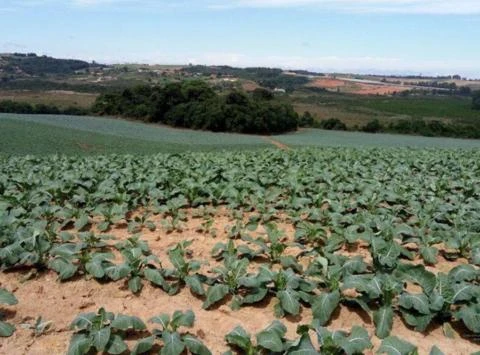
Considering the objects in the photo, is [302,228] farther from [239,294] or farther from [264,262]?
[239,294]

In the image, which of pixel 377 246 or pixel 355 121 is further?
pixel 355 121

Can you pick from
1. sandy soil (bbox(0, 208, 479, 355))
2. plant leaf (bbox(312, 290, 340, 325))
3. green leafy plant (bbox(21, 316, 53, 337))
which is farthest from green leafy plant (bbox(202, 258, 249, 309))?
green leafy plant (bbox(21, 316, 53, 337))

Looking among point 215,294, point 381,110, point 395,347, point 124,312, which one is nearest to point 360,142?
point 215,294

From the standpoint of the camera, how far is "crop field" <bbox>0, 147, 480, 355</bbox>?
476 centimetres

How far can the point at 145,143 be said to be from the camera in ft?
146

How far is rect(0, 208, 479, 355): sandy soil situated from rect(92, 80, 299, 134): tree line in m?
60.3

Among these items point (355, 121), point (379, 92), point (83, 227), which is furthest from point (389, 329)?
point (379, 92)

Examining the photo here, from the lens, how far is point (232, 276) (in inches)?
227

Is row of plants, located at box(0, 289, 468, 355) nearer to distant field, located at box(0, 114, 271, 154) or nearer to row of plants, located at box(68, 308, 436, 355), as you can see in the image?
row of plants, located at box(68, 308, 436, 355)

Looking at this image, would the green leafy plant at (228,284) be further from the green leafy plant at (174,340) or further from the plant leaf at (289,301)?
the green leafy plant at (174,340)

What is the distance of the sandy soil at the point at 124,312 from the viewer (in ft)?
15.9

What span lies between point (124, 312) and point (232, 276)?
1.27 metres

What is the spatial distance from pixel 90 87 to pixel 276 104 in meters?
93.3

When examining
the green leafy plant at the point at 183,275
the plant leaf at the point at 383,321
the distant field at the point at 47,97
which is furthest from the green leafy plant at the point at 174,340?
the distant field at the point at 47,97
